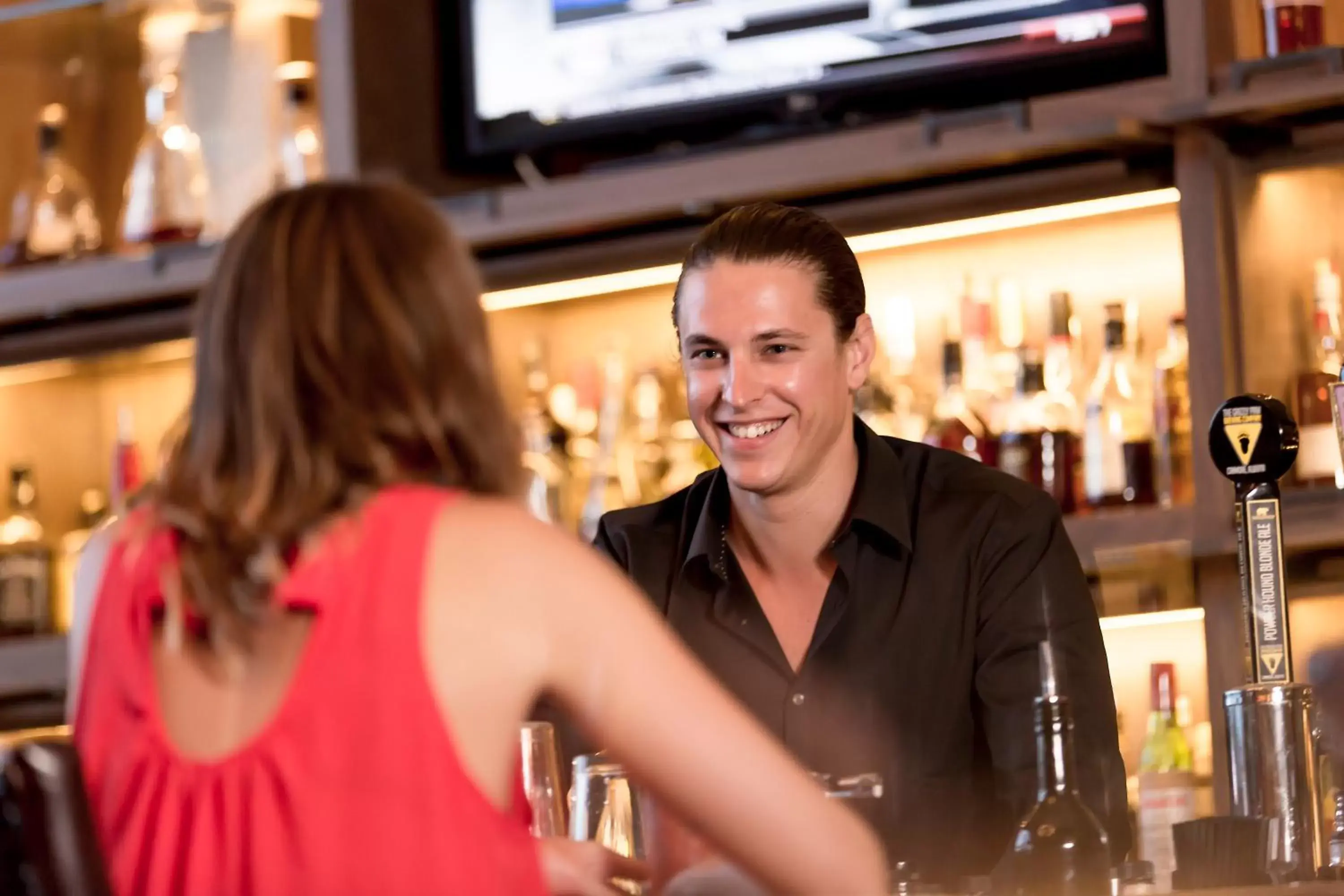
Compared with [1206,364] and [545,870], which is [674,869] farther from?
[1206,364]

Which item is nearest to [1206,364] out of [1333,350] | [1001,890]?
[1333,350]

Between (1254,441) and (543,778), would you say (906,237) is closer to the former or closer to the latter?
(1254,441)

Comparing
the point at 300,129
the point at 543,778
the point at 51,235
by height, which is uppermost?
the point at 300,129

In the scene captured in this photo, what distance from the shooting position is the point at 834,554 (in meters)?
2.00

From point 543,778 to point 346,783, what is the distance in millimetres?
446

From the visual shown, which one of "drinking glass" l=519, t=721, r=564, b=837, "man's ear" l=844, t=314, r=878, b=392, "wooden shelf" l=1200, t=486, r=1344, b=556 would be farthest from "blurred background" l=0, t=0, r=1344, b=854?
"drinking glass" l=519, t=721, r=564, b=837

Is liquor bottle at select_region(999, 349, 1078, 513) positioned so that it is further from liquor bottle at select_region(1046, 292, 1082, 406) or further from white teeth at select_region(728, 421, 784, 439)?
white teeth at select_region(728, 421, 784, 439)

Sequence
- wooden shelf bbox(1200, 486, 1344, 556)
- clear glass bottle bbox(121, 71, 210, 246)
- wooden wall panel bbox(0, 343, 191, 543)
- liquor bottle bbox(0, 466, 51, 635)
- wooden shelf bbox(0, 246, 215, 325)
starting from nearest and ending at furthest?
wooden shelf bbox(1200, 486, 1344, 556)
wooden shelf bbox(0, 246, 215, 325)
clear glass bottle bbox(121, 71, 210, 246)
liquor bottle bbox(0, 466, 51, 635)
wooden wall panel bbox(0, 343, 191, 543)

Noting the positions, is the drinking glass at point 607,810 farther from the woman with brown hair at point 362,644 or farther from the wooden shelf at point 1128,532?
the wooden shelf at point 1128,532

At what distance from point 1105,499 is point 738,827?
63.0 inches

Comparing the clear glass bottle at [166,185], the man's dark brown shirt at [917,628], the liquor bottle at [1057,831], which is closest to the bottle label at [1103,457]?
the man's dark brown shirt at [917,628]

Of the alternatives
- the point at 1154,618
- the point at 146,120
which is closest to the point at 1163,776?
the point at 1154,618

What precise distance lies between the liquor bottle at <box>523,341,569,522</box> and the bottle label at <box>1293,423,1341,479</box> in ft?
3.43

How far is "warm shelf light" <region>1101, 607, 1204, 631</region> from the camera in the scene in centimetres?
248
